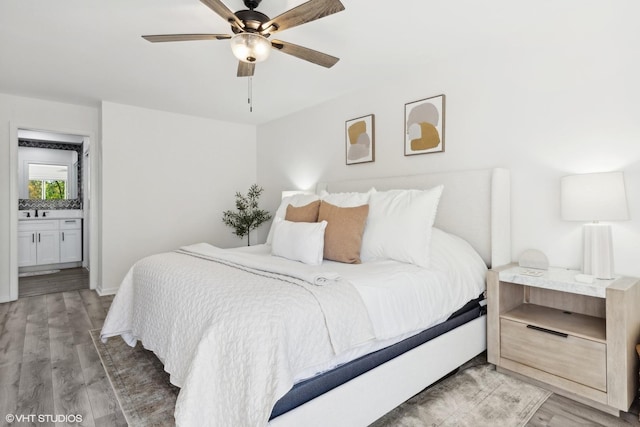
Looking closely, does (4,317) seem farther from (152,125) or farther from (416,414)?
(416,414)

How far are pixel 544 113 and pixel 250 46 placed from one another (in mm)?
2050

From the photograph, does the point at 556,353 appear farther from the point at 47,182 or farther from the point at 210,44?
the point at 47,182

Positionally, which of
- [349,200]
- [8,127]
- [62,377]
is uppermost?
[8,127]

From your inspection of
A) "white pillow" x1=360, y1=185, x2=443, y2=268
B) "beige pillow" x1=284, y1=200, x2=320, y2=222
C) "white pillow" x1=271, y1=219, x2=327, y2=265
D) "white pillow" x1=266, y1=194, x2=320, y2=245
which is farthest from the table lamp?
"white pillow" x1=266, y1=194, x2=320, y2=245

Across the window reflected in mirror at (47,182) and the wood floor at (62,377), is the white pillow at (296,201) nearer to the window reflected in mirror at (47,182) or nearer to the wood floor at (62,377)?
the wood floor at (62,377)

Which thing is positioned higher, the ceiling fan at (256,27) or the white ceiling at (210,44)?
the white ceiling at (210,44)

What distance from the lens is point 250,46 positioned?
201cm

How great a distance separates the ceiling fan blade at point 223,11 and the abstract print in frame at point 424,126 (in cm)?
178

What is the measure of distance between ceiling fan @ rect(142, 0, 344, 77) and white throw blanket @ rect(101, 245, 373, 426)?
4.28ft

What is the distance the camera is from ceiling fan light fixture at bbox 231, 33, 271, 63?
198 cm

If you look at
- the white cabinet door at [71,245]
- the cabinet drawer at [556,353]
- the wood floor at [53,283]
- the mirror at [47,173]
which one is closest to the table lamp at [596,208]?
the cabinet drawer at [556,353]

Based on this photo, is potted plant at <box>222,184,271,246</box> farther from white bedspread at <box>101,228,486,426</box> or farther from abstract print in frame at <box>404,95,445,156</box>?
abstract print in frame at <box>404,95,445,156</box>

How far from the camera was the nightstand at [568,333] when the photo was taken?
1.74 metres

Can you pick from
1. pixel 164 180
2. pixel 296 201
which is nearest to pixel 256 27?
pixel 296 201
